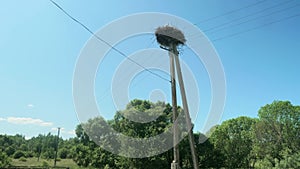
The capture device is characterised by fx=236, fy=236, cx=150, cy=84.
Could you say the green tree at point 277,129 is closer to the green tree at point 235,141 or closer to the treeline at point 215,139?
the treeline at point 215,139

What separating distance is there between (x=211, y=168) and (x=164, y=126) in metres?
6.30

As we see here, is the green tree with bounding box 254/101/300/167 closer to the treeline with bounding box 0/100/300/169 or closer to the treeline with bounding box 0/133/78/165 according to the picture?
the treeline with bounding box 0/100/300/169

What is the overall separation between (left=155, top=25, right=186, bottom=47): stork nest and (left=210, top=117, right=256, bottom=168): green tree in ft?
60.2

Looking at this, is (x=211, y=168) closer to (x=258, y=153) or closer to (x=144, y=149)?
(x=258, y=153)

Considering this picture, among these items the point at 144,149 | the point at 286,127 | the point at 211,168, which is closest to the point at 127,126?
the point at 144,149

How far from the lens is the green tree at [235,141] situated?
26453mm

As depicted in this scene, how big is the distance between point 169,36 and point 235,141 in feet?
70.0

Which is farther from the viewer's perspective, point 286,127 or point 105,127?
point 105,127

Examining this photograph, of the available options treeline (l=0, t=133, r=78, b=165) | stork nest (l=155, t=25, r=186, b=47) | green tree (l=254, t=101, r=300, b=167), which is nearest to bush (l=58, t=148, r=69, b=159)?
treeline (l=0, t=133, r=78, b=165)

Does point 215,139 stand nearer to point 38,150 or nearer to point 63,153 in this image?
point 63,153

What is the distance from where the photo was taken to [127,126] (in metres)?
A: 21.3

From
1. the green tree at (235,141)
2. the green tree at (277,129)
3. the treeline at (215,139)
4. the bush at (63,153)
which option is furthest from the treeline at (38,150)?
the green tree at (277,129)

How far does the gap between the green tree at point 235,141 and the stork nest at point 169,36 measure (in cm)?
1833

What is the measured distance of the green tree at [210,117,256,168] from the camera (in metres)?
26.5
